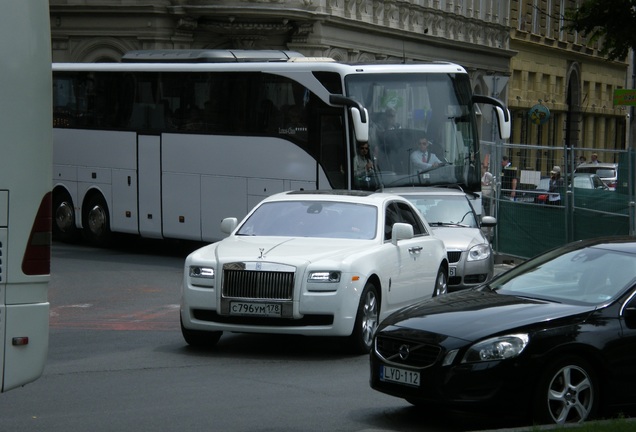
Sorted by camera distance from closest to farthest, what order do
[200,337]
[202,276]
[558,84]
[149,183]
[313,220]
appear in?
1. [202,276]
2. [200,337]
3. [313,220]
4. [149,183]
5. [558,84]

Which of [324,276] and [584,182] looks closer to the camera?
[324,276]

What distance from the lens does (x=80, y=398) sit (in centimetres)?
1073

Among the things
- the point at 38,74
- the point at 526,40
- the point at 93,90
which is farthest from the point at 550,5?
the point at 38,74

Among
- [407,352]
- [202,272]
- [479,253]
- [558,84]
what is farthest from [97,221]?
[558,84]

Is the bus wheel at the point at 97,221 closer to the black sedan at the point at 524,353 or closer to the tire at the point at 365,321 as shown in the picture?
the tire at the point at 365,321

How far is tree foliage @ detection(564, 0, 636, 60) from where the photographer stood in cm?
2122

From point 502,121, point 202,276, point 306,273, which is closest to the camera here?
point 306,273

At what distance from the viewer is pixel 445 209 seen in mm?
20875

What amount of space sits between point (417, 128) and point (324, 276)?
11.1 m

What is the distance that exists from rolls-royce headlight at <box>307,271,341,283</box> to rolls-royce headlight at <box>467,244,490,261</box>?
21.5 feet

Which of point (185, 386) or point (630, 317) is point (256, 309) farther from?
point (630, 317)

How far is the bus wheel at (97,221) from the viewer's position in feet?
89.5

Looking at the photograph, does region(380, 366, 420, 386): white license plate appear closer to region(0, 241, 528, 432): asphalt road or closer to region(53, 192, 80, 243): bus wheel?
region(0, 241, 528, 432): asphalt road

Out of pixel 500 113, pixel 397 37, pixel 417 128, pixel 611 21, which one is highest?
pixel 397 37
